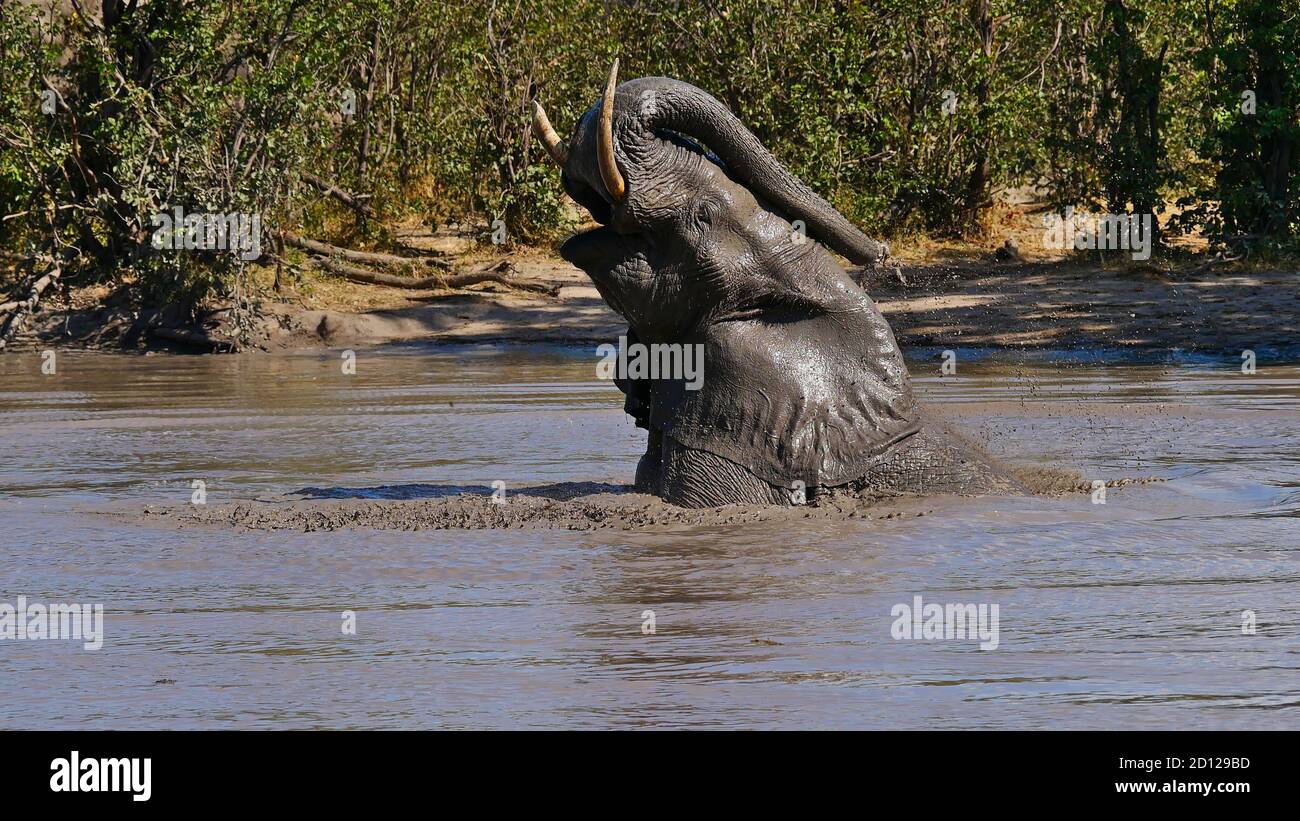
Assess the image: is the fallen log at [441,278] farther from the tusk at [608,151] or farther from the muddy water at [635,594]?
the tusk at [608,151]

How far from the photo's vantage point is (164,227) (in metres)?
18.0

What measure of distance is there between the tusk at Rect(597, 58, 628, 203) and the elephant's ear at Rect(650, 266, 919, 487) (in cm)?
68

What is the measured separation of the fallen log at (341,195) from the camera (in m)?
20.2

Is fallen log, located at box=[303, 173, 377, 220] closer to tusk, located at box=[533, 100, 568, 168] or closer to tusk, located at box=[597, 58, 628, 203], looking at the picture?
tusk, located at box=[533, 100, 568, 168]

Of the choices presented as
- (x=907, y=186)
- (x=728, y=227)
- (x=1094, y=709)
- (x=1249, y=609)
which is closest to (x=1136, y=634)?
(x=1249, y=609)

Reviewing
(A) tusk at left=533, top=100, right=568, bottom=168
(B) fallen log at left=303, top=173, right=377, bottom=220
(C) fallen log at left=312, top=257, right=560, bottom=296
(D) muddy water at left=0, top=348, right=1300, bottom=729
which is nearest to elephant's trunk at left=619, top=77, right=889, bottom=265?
(A) tusk at left=533, top=100, right=568, bottom=168

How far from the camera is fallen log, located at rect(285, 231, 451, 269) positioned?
20016 mm

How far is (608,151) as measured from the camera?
6.70m

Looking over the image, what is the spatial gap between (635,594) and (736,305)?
1317 mm

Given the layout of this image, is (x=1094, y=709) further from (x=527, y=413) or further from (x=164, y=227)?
(x=164, y=227)

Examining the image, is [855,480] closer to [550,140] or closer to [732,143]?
[732,143]

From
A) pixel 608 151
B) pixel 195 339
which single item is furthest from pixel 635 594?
pixel 195 339

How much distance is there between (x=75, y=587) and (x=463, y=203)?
51.3ft

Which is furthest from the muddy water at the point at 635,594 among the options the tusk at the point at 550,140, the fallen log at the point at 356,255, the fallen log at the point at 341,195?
the fallen log at the point at 341,195
